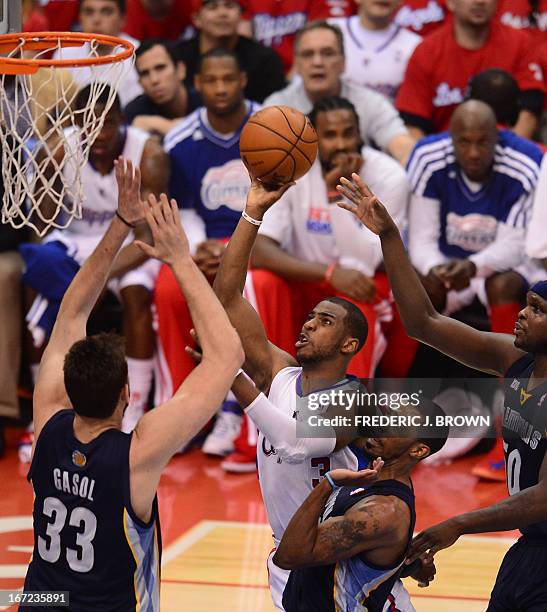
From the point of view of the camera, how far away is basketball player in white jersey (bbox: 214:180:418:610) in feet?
13.8

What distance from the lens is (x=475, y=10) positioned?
803 cm

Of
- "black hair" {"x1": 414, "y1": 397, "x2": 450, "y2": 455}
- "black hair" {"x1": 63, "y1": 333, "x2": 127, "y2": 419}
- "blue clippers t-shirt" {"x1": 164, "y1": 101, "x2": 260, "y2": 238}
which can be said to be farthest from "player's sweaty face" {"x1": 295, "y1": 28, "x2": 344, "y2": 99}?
"black hair" {"x1": 63, "y1": 333, "x2": 127, "y2": 419}

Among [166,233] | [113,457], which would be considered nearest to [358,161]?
[166,233]

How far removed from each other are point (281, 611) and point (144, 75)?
4942 mm

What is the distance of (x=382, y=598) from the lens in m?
3.88

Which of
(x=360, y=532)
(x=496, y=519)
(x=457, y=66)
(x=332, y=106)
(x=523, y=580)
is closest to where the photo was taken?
(x=360, y=532)

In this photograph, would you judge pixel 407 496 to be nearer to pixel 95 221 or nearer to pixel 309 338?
pixel 309 338

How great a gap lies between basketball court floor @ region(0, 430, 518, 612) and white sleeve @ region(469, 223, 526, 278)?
1.21 metres

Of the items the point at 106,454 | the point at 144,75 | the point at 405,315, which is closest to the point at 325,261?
the point at 144,75

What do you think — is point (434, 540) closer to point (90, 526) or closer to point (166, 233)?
point (90, 526)

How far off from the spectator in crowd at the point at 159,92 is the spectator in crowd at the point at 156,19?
84 cm

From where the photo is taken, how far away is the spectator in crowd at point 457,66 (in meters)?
8.12

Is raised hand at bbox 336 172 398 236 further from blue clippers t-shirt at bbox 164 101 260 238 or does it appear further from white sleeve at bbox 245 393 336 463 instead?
blue clippers t-shirt at bbox 164 101 260 238

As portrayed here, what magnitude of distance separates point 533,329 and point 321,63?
406 centimetres
